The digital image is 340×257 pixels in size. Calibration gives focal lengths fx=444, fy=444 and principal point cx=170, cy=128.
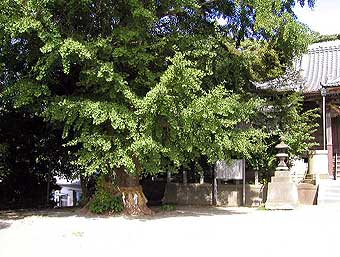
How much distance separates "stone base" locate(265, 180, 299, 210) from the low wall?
1.63m

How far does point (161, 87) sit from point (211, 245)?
461cm

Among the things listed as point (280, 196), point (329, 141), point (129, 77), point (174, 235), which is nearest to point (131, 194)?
point (129, 77)

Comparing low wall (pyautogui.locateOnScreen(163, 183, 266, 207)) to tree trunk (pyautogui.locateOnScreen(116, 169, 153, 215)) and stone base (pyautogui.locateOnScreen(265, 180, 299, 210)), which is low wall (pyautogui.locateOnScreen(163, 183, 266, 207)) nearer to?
stone base (pyautogui.locateOnScreen(265, 180, 299, 210))

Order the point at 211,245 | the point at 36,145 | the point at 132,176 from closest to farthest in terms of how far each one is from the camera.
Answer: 1. the point at 211,245
2. the point at 132,176
3. the point at 36,145

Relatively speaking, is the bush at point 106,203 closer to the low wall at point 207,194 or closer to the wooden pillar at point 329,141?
the low wall at point 207,194

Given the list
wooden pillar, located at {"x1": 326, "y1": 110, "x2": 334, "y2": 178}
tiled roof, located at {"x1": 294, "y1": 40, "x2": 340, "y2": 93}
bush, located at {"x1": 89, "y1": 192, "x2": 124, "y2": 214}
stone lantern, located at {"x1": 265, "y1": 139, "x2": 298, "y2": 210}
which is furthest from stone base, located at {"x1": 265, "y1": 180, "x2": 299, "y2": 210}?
tiled roof, located at {"x1": 294, "y1": 40, "x2": 340, "y2": 93}

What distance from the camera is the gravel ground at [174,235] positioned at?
814 cm

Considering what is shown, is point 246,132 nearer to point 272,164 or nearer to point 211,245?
point 272,164

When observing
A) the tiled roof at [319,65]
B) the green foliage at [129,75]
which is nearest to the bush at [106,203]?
the green foliage at [129,75]

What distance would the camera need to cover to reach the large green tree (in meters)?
12.0

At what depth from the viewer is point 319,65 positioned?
79.5ft

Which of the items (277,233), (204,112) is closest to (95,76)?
(204,112)

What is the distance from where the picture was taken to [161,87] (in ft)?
38.3

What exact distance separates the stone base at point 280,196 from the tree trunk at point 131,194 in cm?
451
